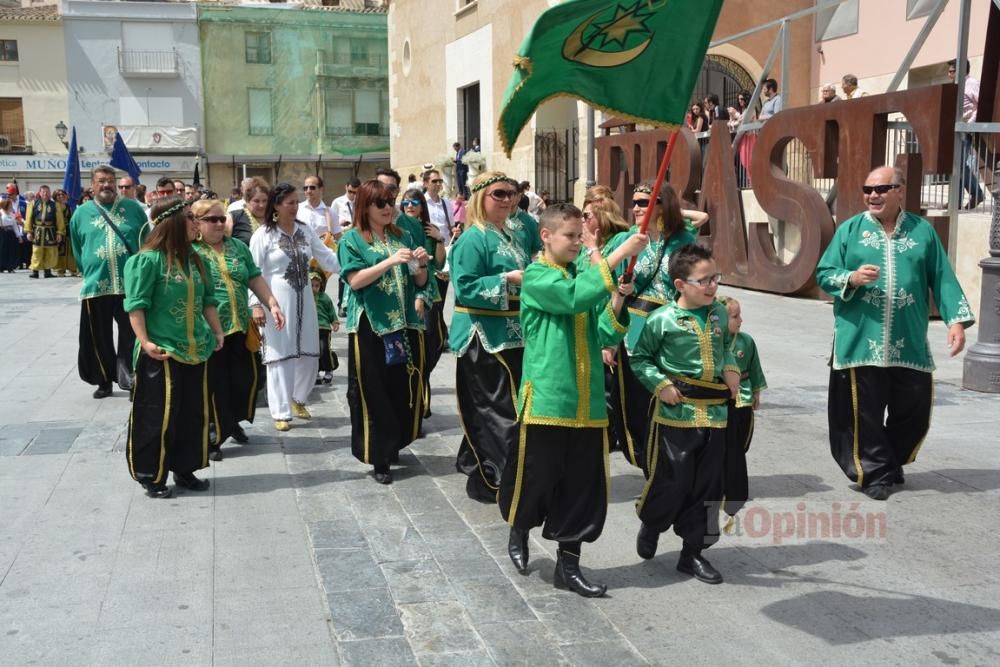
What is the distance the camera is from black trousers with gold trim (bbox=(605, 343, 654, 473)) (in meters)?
6.24

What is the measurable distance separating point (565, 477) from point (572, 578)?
44 cm

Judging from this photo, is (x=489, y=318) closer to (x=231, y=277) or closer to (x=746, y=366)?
(x=746, y=366)

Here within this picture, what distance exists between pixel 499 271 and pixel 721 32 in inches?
684

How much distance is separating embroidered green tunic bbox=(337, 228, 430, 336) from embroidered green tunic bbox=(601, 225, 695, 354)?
1245 mm

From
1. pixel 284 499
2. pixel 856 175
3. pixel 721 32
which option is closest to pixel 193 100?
pixel 721 32

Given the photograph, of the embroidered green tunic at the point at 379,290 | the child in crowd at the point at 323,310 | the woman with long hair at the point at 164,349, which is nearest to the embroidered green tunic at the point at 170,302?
the woman with long hair at the point at 164,349

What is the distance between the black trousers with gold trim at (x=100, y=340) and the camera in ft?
29.6

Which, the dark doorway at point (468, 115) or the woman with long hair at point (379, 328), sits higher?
the dark doorway at point (468, 115)

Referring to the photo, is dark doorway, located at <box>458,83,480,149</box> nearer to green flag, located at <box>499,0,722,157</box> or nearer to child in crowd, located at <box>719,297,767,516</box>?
child in crowd, located at <box>719,297,767,516</box>

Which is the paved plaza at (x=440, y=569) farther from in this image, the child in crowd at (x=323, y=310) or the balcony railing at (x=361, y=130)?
the balcony railing at (x=361, y=130)

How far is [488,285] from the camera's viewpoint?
5.50m

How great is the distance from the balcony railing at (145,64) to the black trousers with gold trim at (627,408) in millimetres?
48265

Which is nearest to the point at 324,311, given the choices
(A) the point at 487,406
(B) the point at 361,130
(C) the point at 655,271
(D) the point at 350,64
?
(A) the point at 487,406

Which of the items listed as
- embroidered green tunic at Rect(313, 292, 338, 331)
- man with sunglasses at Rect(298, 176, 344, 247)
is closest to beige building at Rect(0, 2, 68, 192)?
man with sunglasses at Rect(298, 176, 344, 247)
